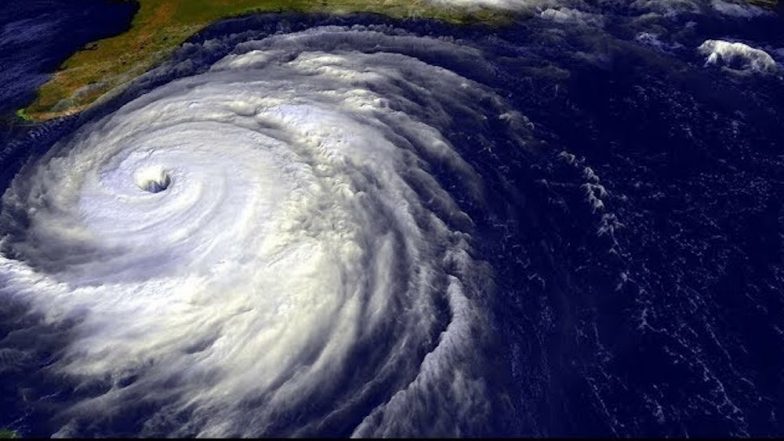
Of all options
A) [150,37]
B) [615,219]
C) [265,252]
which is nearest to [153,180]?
[265,252]

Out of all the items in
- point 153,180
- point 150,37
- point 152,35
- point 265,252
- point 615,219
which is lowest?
point 265,252

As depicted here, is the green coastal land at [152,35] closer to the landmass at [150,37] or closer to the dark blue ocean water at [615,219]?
the landmass at [150,37]

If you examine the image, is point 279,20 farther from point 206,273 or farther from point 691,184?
point 691,184

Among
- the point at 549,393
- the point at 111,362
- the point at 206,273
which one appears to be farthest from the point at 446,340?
the point at 111,362

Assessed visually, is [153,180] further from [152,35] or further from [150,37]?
[152,35]

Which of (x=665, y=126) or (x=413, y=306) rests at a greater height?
(x=665, y=126)

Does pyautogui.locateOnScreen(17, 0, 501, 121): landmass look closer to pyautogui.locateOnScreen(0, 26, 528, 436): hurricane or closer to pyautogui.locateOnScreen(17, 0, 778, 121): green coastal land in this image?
pyautogui.locateOnScreen(17, 0, 778, 121): green coastal land

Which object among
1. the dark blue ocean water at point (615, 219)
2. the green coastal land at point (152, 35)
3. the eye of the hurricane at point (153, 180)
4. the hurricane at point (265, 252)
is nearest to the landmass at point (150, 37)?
the green coastal land at point (152, 35)

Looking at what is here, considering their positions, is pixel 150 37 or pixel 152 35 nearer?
pixel 150 37
